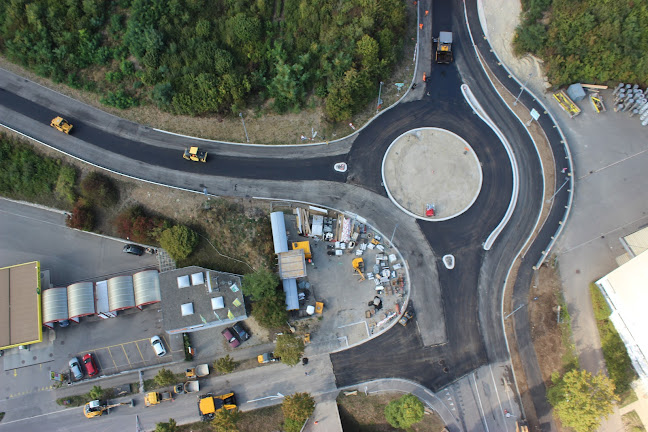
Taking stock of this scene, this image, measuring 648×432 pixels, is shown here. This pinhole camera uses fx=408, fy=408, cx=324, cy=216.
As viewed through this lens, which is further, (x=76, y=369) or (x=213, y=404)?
(x=76, y=369)

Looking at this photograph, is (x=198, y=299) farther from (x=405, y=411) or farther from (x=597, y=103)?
(x=597, y=103)

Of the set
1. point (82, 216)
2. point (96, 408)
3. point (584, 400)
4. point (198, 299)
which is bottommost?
point (584, 400)

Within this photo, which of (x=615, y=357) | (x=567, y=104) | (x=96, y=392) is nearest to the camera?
(x=96, y=392)

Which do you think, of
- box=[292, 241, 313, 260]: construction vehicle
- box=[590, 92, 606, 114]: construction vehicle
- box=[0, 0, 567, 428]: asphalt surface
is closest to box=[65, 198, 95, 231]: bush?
box=[0, 0, 567, 428]: asphalt surface

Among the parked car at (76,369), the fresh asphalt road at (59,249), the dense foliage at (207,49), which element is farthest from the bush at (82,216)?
the parked car at (76,369)

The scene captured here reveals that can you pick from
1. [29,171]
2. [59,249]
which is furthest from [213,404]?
[29,171]

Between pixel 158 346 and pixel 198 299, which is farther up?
pixel 198 299

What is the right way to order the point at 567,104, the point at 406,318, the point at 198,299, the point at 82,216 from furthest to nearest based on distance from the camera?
the point at 567,104, the point at 82,216, the point at 406,318, the point at 198,299
